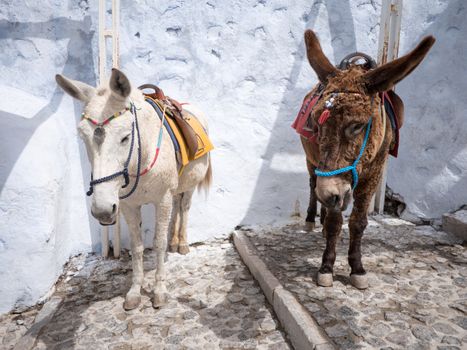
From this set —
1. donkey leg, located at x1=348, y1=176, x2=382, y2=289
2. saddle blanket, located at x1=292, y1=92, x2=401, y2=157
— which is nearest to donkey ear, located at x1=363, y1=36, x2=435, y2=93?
saddle blanket, located at x1=292, y1=92, x2=401, y2=157

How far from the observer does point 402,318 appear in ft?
7.64

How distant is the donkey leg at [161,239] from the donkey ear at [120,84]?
98cm

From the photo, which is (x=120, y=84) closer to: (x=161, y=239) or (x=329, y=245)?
(x=161, y=239)

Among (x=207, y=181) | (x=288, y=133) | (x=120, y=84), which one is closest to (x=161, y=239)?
(x=207, y=181)

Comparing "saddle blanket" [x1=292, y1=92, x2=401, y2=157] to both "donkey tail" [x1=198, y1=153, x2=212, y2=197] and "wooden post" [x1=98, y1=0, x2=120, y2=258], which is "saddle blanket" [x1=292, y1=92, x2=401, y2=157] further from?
"wooden post" [x1=98, y1=0, x2=120, y2=258]

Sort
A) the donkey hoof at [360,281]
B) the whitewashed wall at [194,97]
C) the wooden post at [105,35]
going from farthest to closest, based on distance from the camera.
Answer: the wooden post at [105,35], the whitewashed wall at [194,97], the donkey hoof at [360,281]

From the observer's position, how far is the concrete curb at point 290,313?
2.04 m

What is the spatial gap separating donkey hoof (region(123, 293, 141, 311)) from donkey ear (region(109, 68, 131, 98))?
179 cm

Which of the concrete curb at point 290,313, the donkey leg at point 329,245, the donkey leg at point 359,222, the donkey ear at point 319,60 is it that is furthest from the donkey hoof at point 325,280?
the donkey ear at point 319,60

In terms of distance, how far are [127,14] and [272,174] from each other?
106 inches

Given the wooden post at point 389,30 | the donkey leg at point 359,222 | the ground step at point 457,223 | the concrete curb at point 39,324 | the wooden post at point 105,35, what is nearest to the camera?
the concrete curb at point 39,324

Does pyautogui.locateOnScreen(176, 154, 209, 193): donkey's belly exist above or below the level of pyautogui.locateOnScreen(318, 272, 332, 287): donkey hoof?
above

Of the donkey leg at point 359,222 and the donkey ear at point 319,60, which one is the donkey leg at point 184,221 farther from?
the donkey ear at point 319,60

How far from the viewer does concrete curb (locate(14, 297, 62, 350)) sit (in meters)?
2.40
